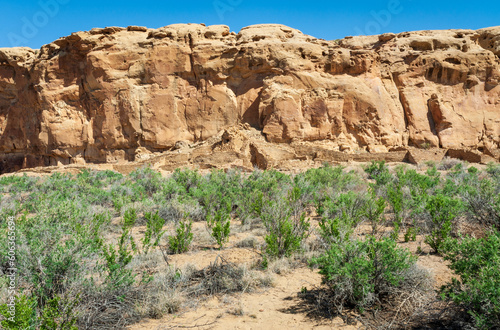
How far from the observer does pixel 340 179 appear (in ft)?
36.7

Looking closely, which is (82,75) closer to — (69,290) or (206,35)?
(206,35)

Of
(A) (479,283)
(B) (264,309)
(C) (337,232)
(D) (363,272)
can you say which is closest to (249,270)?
(B) (264,309)

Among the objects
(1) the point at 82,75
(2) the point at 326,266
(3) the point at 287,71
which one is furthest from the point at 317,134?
(2) the point at 326,266

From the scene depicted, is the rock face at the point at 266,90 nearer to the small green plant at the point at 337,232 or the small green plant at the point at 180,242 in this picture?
the small green plant at the point at 180,242

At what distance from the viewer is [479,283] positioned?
2967 mm

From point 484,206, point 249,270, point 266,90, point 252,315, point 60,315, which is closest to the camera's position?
point 60,315

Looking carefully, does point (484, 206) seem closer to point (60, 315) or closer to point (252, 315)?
point (252, 315)

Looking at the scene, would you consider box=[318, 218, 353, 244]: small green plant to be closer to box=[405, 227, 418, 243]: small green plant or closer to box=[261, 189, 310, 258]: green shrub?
box=[261, 189, 310, 258]: green shrub

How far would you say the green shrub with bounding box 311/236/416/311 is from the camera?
3.61 meters

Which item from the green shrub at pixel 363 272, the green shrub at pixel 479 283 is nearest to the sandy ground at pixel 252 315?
the green shrub at pixel 363 272

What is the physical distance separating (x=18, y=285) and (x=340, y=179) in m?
9.35

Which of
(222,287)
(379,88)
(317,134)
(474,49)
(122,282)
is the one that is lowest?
(222,287)

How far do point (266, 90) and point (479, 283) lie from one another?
22.9 metres

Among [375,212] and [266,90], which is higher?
[266,90]
